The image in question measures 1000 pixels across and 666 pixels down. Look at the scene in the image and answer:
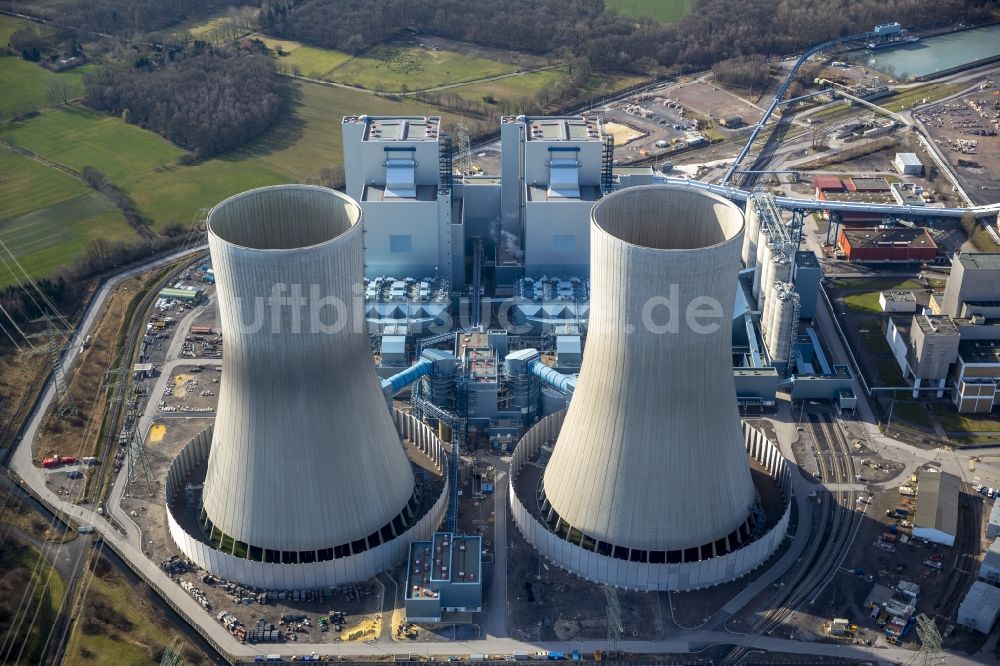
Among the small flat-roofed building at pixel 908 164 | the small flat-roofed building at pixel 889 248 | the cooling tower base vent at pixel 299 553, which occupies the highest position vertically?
the small flat-roofed building at pixel 908 164

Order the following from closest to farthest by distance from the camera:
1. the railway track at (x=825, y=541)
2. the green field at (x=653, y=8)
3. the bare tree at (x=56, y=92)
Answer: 1. the railway track at (x=825, y=541)
2. the bare tree at (x=56, y=92)
3. the green field at (x=653, y=8)

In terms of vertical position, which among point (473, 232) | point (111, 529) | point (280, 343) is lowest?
point (111, 529)

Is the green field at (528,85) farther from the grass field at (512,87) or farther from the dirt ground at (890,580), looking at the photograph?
the dirt ground at (890,580)

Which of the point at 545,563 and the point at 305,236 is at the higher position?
the point at 305,236

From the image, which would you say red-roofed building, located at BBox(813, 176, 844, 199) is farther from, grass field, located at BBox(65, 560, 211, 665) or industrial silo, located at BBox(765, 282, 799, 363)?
grass field, located at BBox(65, 560, 211, 665)

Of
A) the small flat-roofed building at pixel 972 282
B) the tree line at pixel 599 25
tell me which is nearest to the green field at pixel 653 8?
the tree line at pixel 599 25

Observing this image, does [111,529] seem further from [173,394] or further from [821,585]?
[821,585]

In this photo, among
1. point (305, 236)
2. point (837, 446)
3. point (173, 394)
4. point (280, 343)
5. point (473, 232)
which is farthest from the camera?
point (473, 232)

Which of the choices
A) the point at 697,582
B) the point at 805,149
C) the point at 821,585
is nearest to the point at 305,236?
the point at 697,582
